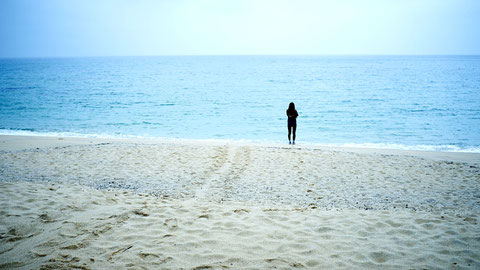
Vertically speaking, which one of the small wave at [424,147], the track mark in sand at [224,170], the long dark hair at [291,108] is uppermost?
the long dark hair at [291,108]

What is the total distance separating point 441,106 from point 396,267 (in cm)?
3004

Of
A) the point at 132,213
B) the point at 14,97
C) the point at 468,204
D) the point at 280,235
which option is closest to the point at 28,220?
the point at 132,213

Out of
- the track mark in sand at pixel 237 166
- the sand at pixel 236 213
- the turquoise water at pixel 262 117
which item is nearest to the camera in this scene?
the sand at pixel 236 213

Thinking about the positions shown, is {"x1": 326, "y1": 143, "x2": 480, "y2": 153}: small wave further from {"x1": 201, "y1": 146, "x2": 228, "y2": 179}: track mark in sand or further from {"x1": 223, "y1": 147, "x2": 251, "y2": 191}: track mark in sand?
{"x1": 201, "y1": 146, "x2": 228, "y2": 179}: track mark in sand

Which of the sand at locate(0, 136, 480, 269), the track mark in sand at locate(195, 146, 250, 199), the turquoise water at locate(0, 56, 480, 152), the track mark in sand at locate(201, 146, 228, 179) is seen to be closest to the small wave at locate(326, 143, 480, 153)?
the turquoise water at locate(0, 56, 480, 152)

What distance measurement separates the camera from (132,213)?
550 cm

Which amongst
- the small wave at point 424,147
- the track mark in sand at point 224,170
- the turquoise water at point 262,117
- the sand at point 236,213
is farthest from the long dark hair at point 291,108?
the small wave at point 424,147

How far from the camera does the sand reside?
4.09m

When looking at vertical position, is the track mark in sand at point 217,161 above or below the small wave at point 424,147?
above

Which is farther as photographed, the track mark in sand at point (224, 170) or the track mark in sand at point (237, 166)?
the track mark in sand at point (237, 166)

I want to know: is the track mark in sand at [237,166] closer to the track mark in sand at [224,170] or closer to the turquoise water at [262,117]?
the track mark in sand at [224,170]

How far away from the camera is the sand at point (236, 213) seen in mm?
4086

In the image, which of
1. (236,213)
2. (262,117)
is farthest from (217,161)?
(262,117)

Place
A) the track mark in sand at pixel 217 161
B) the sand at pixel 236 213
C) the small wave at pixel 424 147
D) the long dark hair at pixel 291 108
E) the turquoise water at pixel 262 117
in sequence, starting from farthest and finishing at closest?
1. the turquoise water at pixel 262 117
2. the small wave at pixel 424 147
3. the long dark hair at pixel 291 108
4. the track mark in sand at pixel 217 161
5. the sand at pixel 236 213
